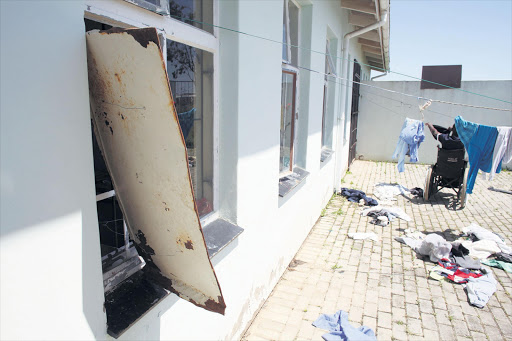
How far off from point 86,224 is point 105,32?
67 centimetres

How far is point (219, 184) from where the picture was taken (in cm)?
241

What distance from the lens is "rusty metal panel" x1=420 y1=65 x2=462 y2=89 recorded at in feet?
37.5

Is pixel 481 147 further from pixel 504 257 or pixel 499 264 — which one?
pixel 499 264

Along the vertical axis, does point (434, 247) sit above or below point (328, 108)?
below

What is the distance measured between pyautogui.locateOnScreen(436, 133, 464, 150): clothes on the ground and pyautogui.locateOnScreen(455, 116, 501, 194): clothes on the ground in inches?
36.8

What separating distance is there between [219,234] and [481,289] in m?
3.09

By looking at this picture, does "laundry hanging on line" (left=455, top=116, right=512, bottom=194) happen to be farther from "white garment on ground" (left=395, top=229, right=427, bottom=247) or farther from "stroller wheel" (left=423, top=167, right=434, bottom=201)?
"stroller wheel" (left=423, top=167, right=434, bottom=201)

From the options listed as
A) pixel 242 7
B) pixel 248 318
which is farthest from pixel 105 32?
pixel 248 318

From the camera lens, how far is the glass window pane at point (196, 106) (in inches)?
75.3

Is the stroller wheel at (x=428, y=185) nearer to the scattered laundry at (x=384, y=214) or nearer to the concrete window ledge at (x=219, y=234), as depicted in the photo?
the scattered laundry at (x=384, y=214)

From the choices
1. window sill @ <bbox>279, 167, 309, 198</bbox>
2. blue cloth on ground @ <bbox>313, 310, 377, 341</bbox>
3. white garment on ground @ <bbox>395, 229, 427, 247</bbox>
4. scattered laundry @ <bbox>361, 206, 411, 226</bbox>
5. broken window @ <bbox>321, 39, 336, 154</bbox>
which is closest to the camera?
blue cloth on ground @ <bbox>313, 310, 377, 341</bbox>

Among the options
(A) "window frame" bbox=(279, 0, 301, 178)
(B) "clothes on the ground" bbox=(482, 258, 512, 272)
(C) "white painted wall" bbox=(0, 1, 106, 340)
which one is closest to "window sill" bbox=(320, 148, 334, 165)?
(A) "window frame" bbox=(279, 0, 301, 178)

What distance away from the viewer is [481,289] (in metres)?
3.51

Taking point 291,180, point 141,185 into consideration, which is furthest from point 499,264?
point 141,185
